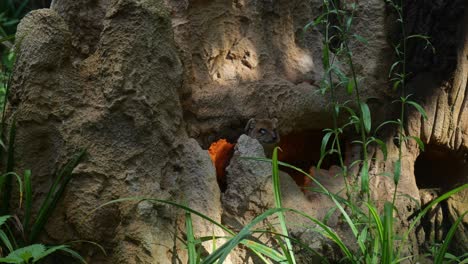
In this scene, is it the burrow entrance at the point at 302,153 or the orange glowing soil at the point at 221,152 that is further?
the burrow entrance at the point at 302,153

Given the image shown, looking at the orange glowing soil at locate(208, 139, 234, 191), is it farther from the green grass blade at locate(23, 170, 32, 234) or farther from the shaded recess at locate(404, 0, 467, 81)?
the shaded recess at locate(404, 0, 467, 81)

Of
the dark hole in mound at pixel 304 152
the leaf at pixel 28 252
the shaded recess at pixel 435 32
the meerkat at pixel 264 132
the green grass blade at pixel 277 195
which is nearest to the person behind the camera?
the leaf at pixel 28 252

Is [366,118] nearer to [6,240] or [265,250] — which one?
[265,250]

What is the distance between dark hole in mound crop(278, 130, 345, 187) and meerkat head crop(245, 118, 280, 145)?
15.3 inches

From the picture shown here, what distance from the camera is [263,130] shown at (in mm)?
3162

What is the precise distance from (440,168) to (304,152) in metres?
0.81

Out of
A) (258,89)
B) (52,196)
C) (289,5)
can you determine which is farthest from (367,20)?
(52,196)

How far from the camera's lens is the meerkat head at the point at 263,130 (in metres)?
3.15

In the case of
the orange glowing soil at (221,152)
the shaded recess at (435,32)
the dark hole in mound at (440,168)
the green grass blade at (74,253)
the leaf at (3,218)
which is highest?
the shaded recess at (435,32)

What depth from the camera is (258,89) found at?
3.26m

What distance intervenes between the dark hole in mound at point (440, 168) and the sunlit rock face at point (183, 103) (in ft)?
0.24

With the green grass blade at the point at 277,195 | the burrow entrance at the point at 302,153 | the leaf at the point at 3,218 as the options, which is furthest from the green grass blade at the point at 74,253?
the burrow entrance at the point at 302,153

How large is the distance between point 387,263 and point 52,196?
1326mm

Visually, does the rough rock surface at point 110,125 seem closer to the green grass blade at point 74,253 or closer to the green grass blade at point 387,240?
the green grass blade at point 74,253
